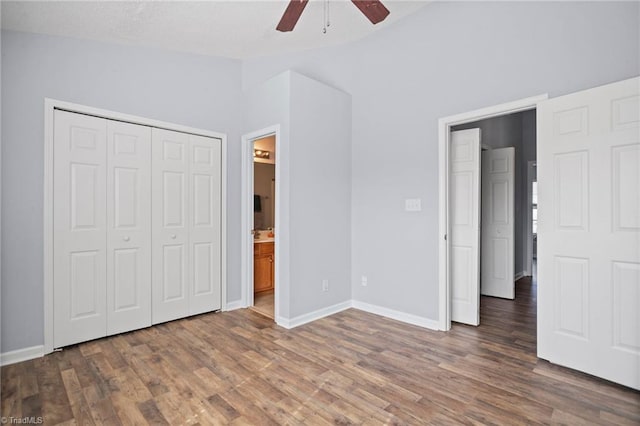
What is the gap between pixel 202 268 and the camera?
3.74 meters

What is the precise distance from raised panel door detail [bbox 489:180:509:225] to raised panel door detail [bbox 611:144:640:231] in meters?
2.38

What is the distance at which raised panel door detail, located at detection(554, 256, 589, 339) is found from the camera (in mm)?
2342

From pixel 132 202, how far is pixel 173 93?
4.16 feet

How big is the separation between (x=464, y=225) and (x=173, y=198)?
318 centimetres

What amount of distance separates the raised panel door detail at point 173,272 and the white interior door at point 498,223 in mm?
4047

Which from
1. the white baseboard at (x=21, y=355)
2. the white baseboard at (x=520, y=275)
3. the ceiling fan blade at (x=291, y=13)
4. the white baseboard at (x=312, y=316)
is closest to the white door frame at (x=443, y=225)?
the white baseboard at (x=312, y=316)

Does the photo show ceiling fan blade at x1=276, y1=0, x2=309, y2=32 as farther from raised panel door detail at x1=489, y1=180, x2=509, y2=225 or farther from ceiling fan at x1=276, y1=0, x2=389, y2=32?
raised panel door detail at x1=489, y1=180, x2=509, y2=225

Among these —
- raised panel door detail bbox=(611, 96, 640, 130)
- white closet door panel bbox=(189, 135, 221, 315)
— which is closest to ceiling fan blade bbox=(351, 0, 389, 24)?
raised panel door detail bbox=(611, 96, 640, 130)

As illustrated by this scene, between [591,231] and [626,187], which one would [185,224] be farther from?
[626,187]

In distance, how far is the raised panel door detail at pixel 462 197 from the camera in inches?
137

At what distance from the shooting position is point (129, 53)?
10.5ft

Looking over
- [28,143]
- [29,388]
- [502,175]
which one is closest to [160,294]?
[29,388]

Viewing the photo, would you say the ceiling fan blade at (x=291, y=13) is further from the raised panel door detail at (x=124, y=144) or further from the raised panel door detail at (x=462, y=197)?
the raised panel door detail at (x=462, y=197)

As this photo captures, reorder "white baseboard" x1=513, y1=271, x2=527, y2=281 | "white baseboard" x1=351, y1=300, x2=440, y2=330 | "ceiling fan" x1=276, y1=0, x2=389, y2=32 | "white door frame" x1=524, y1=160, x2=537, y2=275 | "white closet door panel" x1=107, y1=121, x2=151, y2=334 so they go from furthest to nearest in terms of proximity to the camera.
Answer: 1. "white door frame" x1=524, y1=160, x2=537, y2=275
2. "white baseboard" x1=513, y1=271, x2=527, y2=281
3. "white baseboard" x1=351, y1=300, x2=440, y2=330
4. "white closet door panel" x1=107, y1=121, x2=151, y2=334
5. "ceiling fan" x1=276, y1=0, x2=389, y2=32
